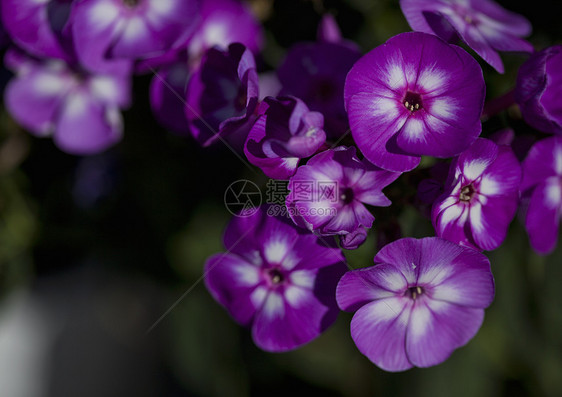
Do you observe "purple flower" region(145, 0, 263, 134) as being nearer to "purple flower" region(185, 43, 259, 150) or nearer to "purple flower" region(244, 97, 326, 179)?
"purple flower" region(185, 43, 259, 150)

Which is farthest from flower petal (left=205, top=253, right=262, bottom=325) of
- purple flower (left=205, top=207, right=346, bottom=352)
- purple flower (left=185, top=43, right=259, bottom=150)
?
purple flower (left=185, top=43, right=259, bottom=150)

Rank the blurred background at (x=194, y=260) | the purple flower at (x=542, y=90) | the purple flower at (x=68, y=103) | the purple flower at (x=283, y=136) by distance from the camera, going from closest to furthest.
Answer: the purple flower at (x=283, y=136) → the purple flower at (x=542, y=90) → the purple flower at (x=68, y=103) → the blurred background at (x=194, y=260)

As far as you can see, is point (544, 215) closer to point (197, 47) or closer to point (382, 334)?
point (382, 334)

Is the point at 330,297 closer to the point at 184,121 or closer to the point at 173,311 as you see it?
the point at 184,121

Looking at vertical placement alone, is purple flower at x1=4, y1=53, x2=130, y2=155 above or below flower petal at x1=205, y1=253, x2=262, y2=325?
above

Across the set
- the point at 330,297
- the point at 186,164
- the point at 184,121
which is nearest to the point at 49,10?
the point at 184,121

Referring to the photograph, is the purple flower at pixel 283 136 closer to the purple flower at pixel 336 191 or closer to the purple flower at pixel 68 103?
the purple flower at pixel 336 191

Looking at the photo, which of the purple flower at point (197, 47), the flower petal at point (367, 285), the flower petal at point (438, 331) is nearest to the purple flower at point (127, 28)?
the purple flower at point (197, 47)
